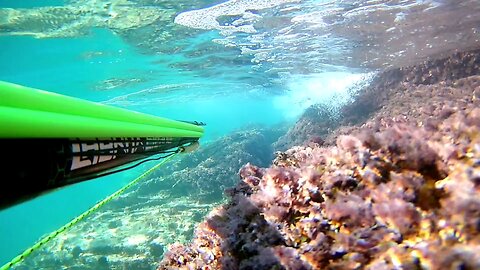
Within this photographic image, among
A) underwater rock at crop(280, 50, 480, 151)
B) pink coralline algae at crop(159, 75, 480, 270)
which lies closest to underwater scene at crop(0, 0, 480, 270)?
pink coralline algae at crop(159, 75, 480, 270)

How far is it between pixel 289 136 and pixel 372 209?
20291 mm

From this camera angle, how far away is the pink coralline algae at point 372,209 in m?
1.59

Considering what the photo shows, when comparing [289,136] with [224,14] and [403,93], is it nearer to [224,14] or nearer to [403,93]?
[403,93]

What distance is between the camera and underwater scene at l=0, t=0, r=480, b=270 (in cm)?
189

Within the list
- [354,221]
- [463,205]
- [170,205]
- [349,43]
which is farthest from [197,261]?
[349,43]

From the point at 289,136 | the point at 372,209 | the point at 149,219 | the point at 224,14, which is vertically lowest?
the point at 149,219

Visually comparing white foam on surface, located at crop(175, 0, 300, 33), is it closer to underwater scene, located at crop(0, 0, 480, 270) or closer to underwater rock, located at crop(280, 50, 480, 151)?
underwater scene, located at crop(0, 0, 480, 270)

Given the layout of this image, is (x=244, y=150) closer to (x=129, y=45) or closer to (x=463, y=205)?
(x=129, y=45)

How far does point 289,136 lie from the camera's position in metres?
22.0

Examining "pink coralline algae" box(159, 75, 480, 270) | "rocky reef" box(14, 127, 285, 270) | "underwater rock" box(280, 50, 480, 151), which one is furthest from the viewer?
"rocky reef" box(14, 127, 285, 270)

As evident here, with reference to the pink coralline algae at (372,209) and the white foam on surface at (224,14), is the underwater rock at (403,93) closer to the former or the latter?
the white foam on surface at (224,14)

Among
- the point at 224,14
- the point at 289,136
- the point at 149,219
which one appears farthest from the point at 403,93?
the point at 149,219

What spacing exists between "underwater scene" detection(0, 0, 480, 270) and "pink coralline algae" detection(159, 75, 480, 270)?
1 centimetres

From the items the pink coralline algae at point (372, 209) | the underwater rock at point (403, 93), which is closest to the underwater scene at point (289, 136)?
the pink coralline algae at point (372, 209)
